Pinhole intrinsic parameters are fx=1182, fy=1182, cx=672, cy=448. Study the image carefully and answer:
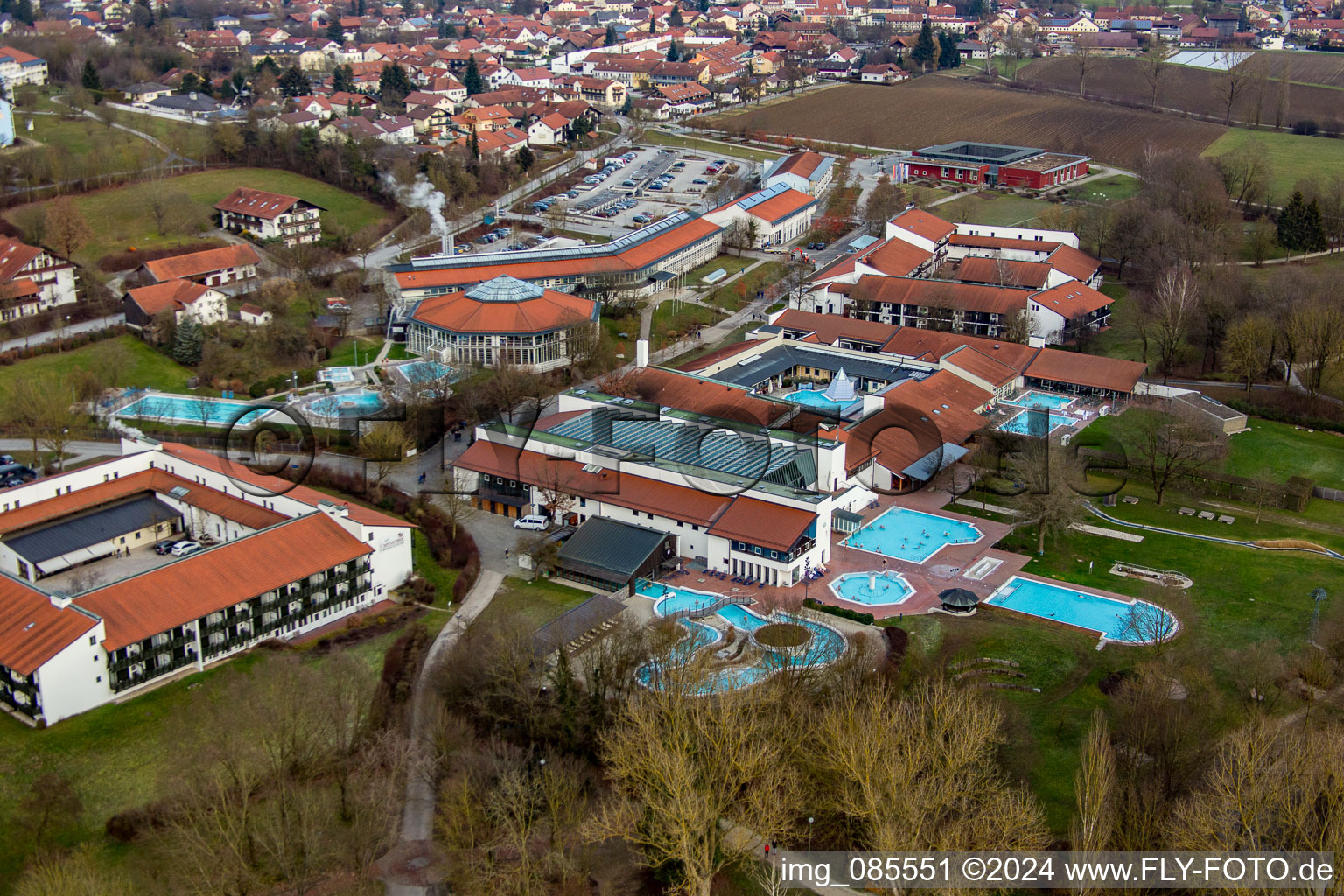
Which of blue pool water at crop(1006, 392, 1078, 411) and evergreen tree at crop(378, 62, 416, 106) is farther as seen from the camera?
evergreen tree at crop(378, 62, 416, 106)

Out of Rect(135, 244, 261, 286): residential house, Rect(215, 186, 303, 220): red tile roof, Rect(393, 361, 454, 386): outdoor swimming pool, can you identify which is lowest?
Rect(393, 361, 454, 386): outdoor swimming pool

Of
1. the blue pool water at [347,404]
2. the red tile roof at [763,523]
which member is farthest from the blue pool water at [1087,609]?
the blue pool water at [347,404]

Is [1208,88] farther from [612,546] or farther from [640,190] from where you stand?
[612,546]

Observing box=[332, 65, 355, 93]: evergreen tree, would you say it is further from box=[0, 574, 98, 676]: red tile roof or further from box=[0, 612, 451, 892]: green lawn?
box=[0, 612, 451, 892]: green lawn

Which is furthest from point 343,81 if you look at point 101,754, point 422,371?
point 101,754

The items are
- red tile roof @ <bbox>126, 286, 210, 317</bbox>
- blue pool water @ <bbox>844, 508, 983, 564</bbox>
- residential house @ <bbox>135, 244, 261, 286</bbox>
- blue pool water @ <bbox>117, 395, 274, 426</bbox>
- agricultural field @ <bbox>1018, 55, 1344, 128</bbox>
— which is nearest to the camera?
blue pool water @ <bbox>844, 508, 983, 564</bbox>

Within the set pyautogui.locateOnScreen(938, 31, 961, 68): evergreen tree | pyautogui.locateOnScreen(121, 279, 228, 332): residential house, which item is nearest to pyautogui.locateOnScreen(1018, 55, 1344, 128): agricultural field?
pyautogui.locateOnScreen(938, 31, 961, 68): evergreen tree
